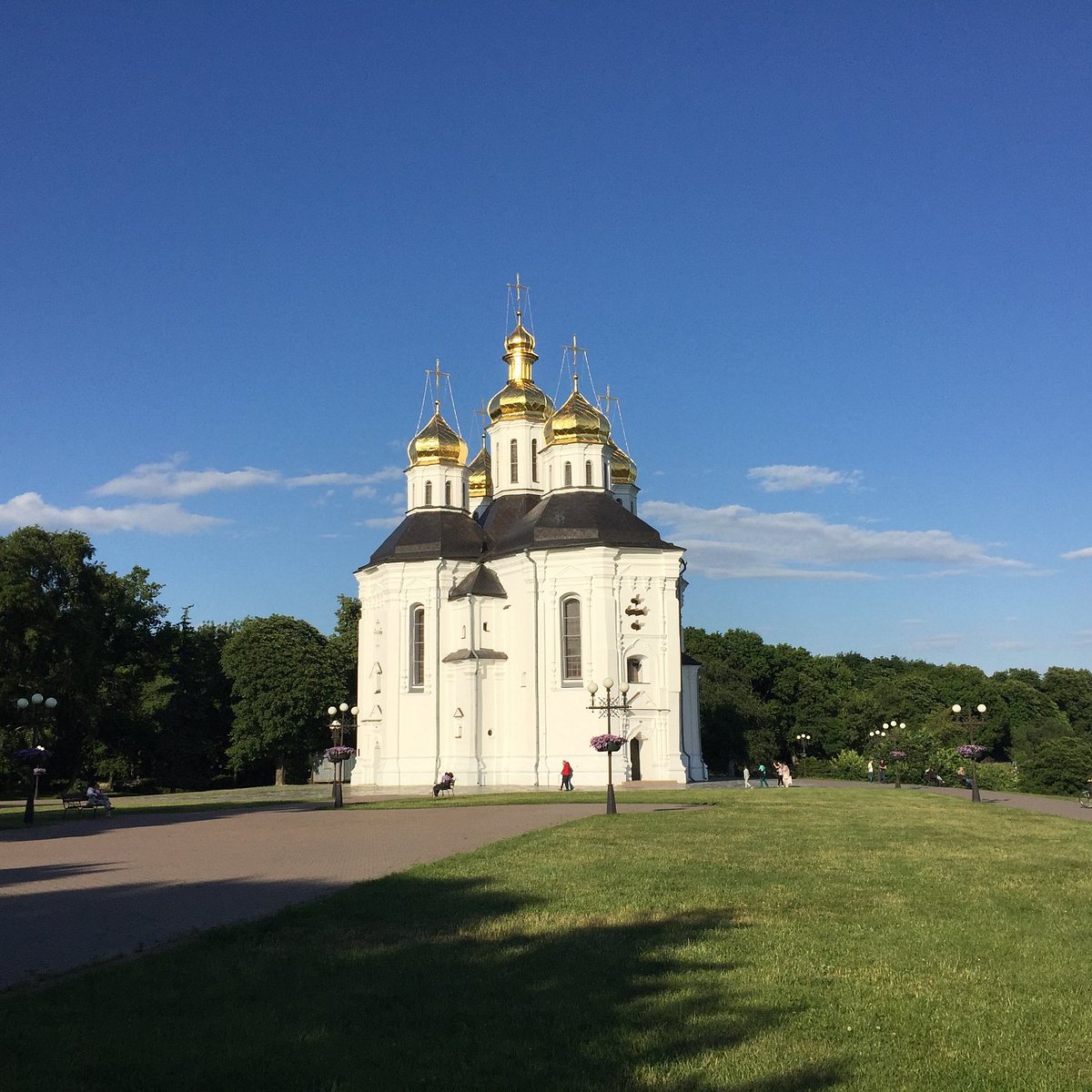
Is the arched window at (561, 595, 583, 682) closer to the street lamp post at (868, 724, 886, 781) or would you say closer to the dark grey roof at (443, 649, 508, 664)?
the dark grey roof at (443, 649, 508, 664)

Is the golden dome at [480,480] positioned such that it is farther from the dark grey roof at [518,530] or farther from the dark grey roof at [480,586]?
the dark grey roof at [480,586]

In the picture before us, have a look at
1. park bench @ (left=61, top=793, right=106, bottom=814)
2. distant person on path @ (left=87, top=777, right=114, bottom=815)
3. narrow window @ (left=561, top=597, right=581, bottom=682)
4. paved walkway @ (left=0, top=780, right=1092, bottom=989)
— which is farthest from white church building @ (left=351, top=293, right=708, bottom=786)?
distant person on path @ (left=87, top=777, right=114, bottom=815)

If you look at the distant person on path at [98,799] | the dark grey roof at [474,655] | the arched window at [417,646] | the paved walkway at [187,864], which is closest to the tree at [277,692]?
the arched window at [417,646]

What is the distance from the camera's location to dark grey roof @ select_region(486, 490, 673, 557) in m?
44.6

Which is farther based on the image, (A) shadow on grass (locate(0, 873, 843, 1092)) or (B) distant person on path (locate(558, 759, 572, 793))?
(B) distant person on path (locate(558, 759, 572, 793))

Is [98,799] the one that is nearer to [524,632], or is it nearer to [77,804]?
[77,804]

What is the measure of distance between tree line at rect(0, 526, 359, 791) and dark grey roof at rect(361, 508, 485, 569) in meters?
11.8

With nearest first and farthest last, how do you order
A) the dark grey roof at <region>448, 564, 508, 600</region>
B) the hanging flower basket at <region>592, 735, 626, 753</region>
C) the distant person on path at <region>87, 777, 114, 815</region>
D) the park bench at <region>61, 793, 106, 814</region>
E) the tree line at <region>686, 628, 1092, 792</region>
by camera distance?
the hanging flower basket at <region>592, 735, 626, 753</region>, the distant person on path at <region>87, 777, 114, 815</region>, the park bench at <region>61, 793, 106, 814</region>, the dark grey roof at <region>448, 564, 508, 600</region>, the tree line at <region>686, 628, 1092, 792</region>

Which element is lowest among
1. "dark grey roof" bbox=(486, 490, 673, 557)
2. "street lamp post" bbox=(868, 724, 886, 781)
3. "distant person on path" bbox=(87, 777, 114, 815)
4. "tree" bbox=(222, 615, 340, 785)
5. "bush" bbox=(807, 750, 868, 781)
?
"bush" bbox=(807, 750, 868, 781)

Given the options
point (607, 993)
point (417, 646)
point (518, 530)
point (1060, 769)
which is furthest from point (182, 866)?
point (1060, 769)

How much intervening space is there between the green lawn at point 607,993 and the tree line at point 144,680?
107 ft

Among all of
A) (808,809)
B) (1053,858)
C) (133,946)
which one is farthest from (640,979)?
(808,809)

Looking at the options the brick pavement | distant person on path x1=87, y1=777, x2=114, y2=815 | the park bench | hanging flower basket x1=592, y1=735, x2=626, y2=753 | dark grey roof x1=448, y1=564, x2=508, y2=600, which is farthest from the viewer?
→ dark grey roof x1=448, y1=564, x2=508, y2=600

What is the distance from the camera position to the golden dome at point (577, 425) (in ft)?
158
